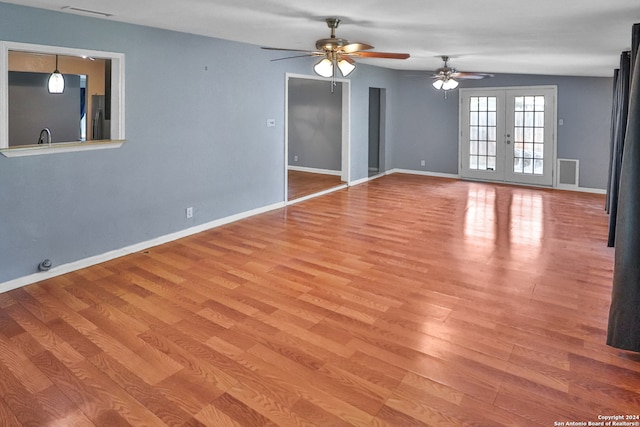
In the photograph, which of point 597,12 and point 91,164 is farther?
point 91,164

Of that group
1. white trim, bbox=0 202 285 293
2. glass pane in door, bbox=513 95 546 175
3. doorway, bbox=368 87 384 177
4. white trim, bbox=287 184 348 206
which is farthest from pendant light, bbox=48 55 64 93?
glass pane in door, bbox=513 95 546 175

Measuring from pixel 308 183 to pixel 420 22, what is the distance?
5.21 metres

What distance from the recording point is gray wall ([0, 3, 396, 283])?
3828 millimetres

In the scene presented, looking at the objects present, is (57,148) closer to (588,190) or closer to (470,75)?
(470,75)

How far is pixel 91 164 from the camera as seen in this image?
430 cm

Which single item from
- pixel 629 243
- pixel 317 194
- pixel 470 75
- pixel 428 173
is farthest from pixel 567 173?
pixel 629 243

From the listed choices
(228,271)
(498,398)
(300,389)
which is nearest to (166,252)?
(228,271)

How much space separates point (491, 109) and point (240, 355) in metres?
8.26

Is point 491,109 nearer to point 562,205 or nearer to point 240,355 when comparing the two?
point 562,205

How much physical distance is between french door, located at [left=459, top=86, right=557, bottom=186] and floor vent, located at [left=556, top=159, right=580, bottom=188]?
139mm

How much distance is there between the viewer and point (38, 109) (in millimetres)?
5480

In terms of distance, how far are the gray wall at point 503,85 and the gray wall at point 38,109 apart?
6.88 m

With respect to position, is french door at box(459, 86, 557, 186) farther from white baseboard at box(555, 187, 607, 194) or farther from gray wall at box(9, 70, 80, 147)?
gray wall at box(9, 70, 80, 147)

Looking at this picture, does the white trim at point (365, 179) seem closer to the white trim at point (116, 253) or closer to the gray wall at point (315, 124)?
the gray wall at point (315, 124)
